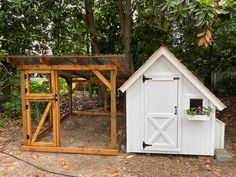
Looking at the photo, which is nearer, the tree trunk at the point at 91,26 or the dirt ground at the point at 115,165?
the dirt ground at the point at 115,165

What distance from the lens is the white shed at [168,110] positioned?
545 cm

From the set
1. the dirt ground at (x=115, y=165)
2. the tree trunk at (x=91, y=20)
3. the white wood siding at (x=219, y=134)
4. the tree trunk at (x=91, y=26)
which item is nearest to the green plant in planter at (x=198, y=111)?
the white wood siding at (x=219, y=134)

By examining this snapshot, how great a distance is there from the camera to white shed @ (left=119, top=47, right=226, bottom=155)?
5445 mm

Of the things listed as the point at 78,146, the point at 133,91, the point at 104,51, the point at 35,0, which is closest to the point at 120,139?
the point at 78,146

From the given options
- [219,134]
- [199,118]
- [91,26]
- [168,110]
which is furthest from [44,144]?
[91,26]

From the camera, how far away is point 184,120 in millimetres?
5586

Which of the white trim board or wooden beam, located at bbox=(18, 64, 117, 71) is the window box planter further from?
wooden beam, located at bbox=(18, 64, 117, 71)

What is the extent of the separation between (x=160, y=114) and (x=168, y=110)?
0.19 meters

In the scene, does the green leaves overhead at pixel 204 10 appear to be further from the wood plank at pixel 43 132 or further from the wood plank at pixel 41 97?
the wood plank at pixel 43 132

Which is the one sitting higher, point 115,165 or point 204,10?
point 204,10

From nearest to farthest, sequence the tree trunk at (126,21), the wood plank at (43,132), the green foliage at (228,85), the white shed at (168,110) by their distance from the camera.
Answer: the white shed at (168,110) < the wood plank at (43,132) < the tree trunk at (126,21) < the green foliage at (228,85)

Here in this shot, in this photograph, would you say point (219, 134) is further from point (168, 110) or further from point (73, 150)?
point (73, 150)

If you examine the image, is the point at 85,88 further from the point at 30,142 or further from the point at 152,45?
the point at 30,142

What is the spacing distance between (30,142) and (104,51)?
222 inches
